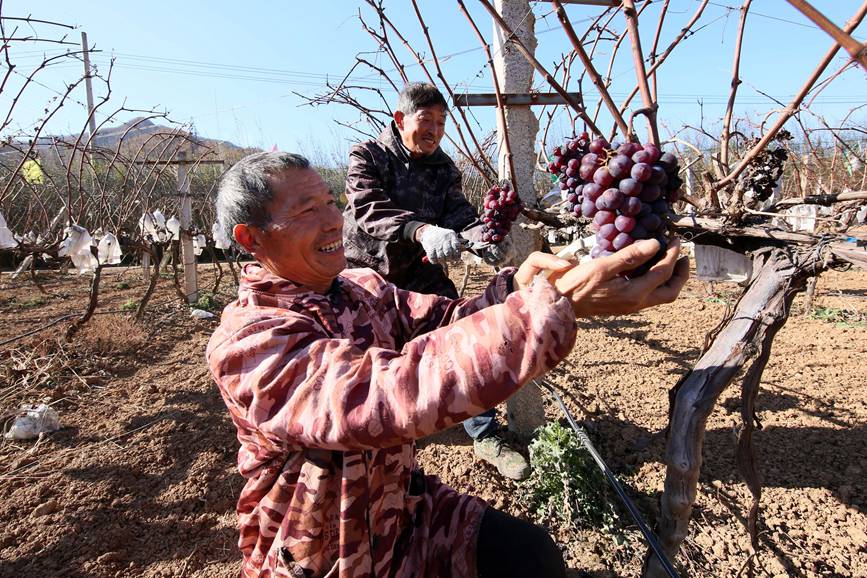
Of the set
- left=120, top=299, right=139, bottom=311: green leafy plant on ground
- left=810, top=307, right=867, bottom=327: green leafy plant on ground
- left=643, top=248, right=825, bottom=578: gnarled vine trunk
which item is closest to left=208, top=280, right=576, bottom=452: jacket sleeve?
left=643, top=248, right=825, bottom=578: gnarled vine trunk

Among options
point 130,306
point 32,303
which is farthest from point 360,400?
point 32,303

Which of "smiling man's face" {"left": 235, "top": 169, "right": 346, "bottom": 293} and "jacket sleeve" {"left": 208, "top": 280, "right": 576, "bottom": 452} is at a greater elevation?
Result: "smiling man's face" {"left": 235, "top": 169, "right": 346, "bottom": 293}

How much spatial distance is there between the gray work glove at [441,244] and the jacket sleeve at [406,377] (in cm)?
100

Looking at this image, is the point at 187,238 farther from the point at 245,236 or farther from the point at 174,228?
the point at 245,236

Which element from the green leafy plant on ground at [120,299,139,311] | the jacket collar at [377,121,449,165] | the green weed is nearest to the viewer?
the jacket collar at [377,121,449,165]

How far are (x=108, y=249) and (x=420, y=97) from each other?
4.86 metres

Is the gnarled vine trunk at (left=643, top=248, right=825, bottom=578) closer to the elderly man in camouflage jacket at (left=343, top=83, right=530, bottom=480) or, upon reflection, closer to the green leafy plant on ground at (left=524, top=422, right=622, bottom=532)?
the green leafy plant on ground at (left=524, top=422, right=622, bottom=532)

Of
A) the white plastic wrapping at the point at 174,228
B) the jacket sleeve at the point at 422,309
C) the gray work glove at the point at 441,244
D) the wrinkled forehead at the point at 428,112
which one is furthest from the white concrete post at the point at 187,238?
the jacket sleeve at the point at 422,309

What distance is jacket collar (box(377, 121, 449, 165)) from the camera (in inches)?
94.0

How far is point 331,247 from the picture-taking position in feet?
3.91

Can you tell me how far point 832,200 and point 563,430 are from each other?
1.45m

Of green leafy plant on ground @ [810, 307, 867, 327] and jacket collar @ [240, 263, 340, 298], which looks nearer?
jacket collar @ [240, 263, 340, 298]

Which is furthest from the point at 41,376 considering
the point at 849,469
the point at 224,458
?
the point at 849,469

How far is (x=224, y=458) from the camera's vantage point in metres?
2.96
